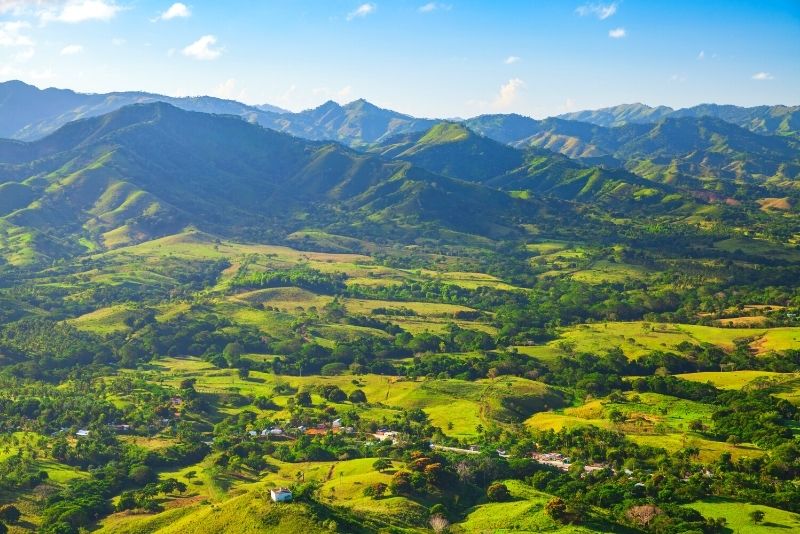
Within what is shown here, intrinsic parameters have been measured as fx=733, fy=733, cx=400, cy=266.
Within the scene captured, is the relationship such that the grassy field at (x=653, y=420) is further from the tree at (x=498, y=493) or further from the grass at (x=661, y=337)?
the grass at (x=661, y=337)

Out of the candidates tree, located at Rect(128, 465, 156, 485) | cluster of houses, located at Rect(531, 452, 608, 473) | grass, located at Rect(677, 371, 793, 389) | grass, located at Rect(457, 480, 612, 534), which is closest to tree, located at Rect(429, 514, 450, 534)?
grass, located at Rect(457, 480, 612, 534)

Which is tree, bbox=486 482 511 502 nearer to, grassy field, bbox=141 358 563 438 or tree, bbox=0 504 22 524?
grassy field, bbox=141 358 563 438

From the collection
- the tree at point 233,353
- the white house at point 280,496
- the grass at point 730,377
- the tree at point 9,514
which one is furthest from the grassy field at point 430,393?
the tree at point 9,514

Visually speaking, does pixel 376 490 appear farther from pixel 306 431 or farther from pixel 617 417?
pixel 617 417

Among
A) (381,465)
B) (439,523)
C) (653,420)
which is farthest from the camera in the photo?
(653,420)

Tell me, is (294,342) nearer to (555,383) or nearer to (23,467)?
(555,383)

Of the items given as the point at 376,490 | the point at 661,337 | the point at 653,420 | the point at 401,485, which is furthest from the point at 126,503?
the point at 661,337
